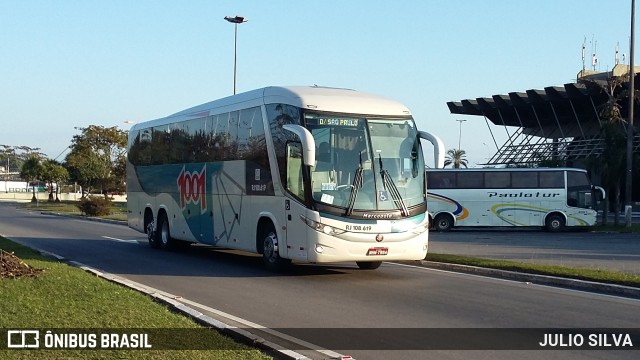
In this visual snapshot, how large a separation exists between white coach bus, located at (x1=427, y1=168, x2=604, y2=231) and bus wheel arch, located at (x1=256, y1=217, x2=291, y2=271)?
22597 millimetres

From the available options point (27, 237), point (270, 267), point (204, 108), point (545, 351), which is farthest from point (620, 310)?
point (27, 237)

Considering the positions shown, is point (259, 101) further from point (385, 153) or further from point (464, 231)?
point (464, 231)

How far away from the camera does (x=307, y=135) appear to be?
574 inches

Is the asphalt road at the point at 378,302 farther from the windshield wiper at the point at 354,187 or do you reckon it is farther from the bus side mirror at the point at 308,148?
the bus side mirror at the point at 308,148

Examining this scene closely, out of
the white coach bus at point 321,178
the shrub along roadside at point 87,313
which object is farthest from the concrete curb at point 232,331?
the white coach bus at point 321,178

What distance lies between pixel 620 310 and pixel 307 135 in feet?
20.5

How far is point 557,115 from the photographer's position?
6444 cm

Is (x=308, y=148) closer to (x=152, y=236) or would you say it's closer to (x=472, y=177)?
(x=152, y=236)

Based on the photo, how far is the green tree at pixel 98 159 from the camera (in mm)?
80375

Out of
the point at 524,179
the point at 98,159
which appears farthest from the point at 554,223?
the point at 98,159

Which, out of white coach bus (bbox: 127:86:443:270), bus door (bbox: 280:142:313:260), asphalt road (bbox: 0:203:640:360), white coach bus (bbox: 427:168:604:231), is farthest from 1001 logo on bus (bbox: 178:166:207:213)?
white coach bus (bbox: 427:168:604:231)

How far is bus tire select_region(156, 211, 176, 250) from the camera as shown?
892 inches

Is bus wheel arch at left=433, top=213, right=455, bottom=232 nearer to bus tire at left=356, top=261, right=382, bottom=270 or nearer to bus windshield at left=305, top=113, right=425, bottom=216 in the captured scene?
bus tire at left=356, top=261, right=382, bottom=270

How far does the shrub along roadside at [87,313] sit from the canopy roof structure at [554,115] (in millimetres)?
47763
